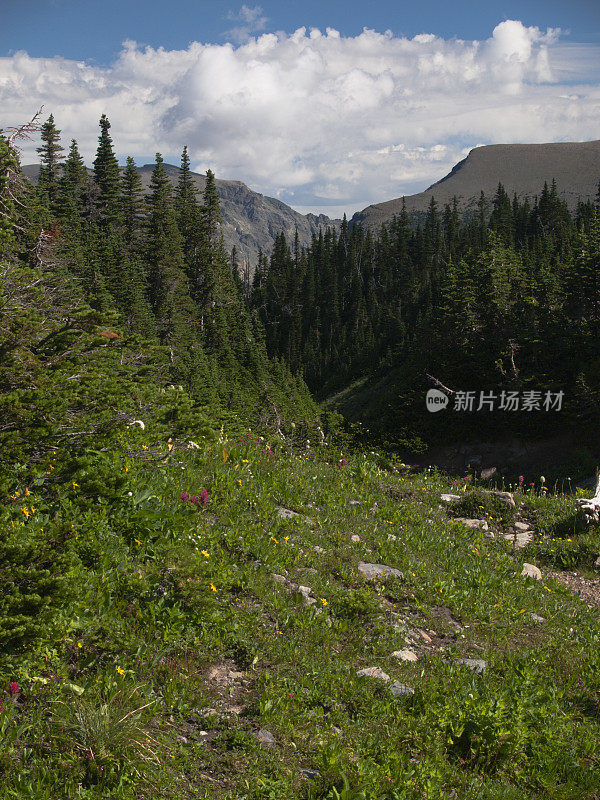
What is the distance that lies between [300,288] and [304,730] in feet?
381

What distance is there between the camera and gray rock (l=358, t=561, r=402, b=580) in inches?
275

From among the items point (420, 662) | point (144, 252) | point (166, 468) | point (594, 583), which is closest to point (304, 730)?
point (420, 662)

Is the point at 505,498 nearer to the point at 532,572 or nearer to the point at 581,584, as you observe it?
the point at 581,584

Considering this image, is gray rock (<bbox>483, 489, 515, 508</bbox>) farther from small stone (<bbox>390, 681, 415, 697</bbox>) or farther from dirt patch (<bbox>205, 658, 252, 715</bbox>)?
dirt patch (<bbox>205, 658, 252, 715</bbox>)

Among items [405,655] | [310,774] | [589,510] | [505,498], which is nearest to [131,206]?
[505,498]

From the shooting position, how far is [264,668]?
4895 millimetres

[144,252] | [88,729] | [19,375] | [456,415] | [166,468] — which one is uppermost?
[144,252]

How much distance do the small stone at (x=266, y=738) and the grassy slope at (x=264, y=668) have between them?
40mm

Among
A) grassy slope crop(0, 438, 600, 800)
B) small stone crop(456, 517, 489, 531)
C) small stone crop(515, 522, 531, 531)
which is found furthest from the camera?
small stone crop(515, 522, 531, 531)

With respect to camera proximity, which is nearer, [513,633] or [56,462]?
[56,462]

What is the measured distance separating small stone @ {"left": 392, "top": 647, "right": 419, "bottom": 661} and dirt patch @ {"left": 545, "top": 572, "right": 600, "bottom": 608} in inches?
163

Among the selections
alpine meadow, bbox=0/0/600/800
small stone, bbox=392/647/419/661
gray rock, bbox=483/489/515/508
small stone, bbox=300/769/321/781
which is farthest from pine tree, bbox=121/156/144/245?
small stone, bbox=300/769/321/781

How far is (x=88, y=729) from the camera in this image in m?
3.56

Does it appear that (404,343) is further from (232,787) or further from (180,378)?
(232,787)
